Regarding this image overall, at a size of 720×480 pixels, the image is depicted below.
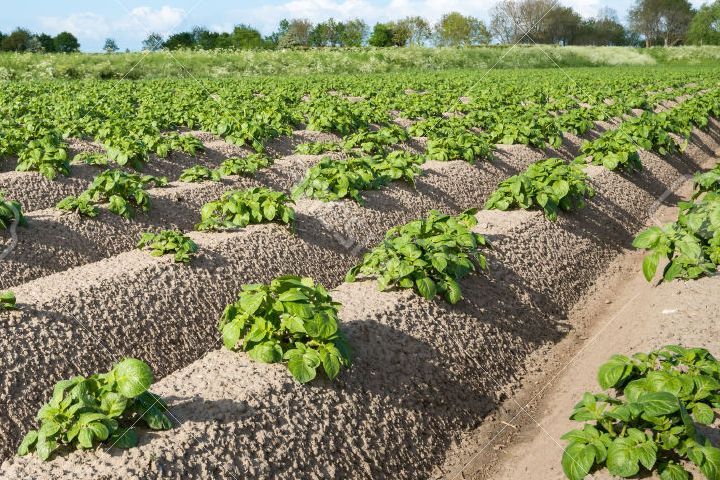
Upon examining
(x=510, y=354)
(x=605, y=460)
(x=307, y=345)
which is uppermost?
(x=307, y=345)

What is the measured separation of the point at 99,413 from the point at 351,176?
5.06 metres

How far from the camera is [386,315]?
4.99m

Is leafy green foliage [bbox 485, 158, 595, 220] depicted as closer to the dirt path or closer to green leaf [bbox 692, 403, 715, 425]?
the dirt path

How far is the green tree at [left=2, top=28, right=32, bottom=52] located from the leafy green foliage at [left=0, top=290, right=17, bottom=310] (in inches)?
2405

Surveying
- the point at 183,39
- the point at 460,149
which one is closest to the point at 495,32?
the point at 183,39

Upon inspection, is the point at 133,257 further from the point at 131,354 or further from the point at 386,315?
the point at 386,315

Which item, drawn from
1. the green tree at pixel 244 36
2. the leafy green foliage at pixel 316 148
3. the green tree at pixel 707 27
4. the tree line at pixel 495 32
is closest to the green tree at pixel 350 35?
the tree line at pixel 495 32

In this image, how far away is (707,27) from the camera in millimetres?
91312

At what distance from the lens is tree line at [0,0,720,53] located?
64.7m

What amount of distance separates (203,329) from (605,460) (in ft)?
12.1

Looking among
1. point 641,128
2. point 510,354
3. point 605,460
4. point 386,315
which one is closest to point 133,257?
point 386,315

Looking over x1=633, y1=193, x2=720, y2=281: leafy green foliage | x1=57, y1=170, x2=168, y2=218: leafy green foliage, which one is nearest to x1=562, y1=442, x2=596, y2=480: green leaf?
x1=633, y1=193, x2=720, y2=281: leafy green foliage

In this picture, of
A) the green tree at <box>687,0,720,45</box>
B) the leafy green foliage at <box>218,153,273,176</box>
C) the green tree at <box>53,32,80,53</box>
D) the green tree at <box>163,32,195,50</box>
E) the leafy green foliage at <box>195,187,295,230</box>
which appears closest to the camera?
the leafy green foliage at <box>195,187,295,230</box>

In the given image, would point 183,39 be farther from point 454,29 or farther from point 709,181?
point 709,181
